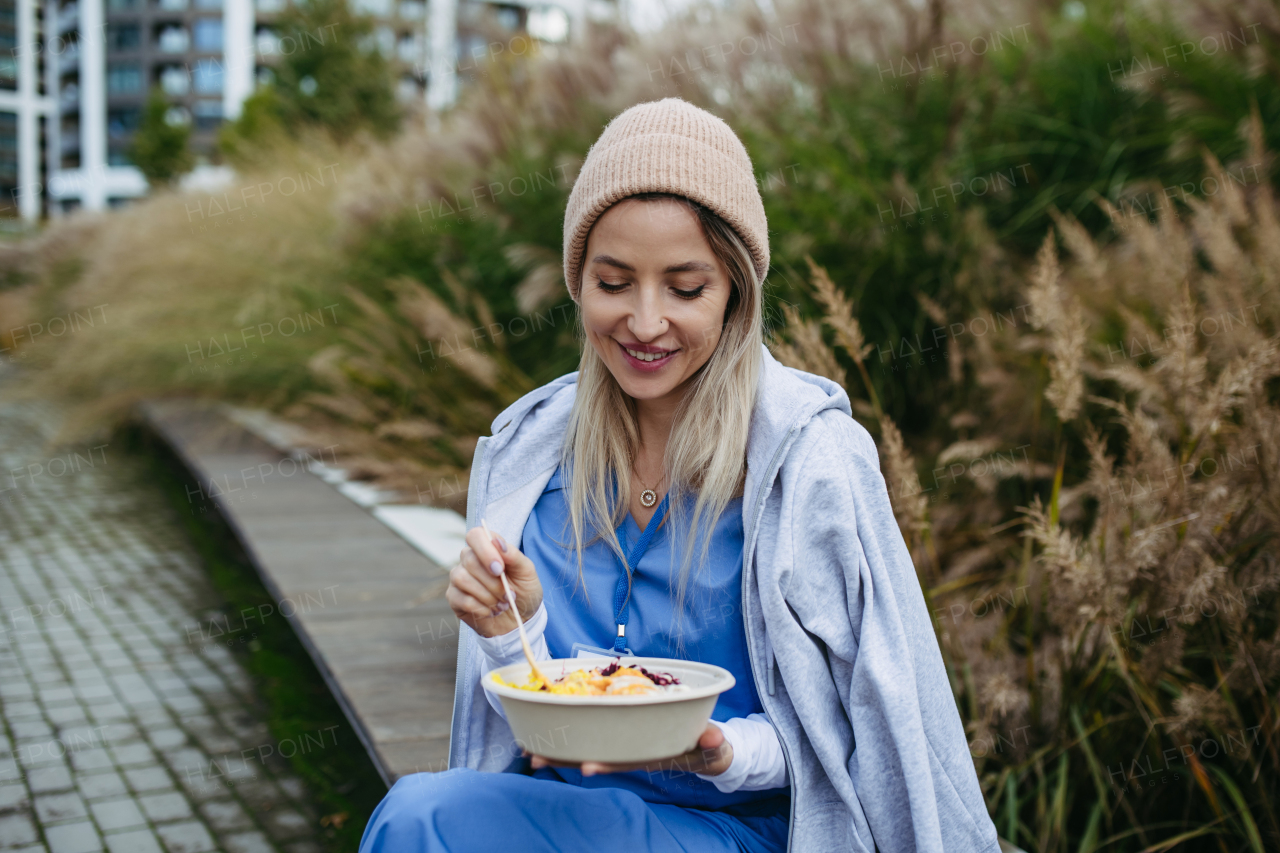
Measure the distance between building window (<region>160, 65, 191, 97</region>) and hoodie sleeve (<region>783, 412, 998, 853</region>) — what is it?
73.9 metres

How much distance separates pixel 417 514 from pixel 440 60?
561 cm

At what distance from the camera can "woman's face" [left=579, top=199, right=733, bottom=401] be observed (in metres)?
1.58

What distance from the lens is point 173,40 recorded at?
66062 mm

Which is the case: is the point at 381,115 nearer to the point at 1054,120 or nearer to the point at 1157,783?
the point at 1054,120

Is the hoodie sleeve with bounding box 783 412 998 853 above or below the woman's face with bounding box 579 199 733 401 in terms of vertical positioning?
below

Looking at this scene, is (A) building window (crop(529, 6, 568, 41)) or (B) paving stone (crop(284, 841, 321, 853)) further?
(A) building window (crop(529, 6, 568, 41))

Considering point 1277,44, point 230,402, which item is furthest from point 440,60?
point 1277,44

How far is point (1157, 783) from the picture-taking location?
2121mm

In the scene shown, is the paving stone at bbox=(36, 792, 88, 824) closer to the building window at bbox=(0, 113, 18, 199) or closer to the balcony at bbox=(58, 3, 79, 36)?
the balcony at bbox=(58, 3, 79, 36)

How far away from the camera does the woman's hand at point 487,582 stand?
1.43 meters

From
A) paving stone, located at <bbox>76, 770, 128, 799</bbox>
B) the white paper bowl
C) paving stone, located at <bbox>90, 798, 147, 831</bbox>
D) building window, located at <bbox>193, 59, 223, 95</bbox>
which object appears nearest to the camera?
the white paper bowl

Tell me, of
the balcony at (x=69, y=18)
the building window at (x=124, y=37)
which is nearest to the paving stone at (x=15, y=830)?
the building window at (x=124, y=37)

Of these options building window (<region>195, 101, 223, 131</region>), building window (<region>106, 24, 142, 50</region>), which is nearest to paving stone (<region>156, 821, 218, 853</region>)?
building window (<region>195, 101, 223, 131</region>)

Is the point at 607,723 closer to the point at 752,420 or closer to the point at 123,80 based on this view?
the point at 752,420
